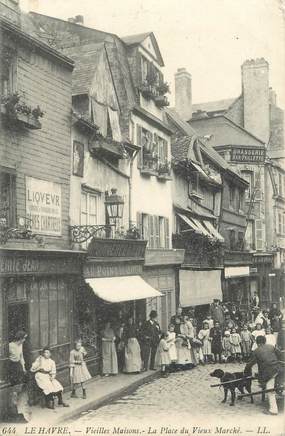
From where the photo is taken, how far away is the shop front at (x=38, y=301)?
11802 millimetres

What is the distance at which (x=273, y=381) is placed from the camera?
11.6 metres

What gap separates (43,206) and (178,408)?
5.48 m

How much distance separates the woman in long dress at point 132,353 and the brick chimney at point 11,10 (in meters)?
8.76

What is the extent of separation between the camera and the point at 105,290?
1575 cm

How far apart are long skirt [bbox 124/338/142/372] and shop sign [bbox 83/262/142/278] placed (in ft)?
6.70

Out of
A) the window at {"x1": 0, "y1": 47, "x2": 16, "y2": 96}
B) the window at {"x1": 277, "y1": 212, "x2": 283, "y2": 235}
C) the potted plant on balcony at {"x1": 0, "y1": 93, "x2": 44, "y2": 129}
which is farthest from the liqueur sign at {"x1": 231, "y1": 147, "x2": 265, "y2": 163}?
the window at {"x1": 0, "y1": 47, "x2": 16, "y2": 96}

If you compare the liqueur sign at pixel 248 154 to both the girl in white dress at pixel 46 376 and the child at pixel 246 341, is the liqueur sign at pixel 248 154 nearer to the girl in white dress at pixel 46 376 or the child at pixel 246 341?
the child at pixel 246 341

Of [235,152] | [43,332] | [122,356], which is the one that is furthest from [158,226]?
[235,152]

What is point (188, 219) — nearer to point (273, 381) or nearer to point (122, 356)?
point (122, 356)

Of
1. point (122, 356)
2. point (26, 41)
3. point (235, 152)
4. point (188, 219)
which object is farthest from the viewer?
point (235, 152)

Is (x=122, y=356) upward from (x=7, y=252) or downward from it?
downward

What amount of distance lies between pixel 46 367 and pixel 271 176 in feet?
101

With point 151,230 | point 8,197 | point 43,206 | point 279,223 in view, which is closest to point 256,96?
point 279,223

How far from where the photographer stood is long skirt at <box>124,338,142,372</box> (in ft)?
54.6
